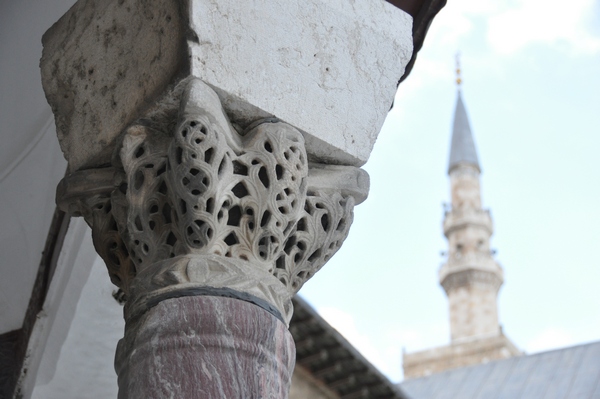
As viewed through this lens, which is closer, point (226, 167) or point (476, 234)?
point (226, 167)

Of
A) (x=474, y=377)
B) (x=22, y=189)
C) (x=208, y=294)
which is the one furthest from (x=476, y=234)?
(x=208, y=294)

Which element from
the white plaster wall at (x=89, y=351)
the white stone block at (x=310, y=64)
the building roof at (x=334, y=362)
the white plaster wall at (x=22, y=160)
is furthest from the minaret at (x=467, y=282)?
the white stone block at (x=310, y=64)

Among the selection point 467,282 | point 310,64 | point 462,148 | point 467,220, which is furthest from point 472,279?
point 310,64

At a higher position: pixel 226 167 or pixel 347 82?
pixel 347 82

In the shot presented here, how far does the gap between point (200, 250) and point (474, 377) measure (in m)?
19.0

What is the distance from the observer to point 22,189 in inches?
176

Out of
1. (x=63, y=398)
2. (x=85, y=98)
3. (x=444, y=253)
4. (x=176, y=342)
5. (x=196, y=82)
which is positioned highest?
(x=196, y=82)

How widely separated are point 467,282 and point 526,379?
41.8 ft

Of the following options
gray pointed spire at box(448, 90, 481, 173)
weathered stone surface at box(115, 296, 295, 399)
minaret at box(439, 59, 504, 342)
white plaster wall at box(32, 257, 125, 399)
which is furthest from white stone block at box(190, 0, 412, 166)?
gray pointed spire at box(448, 90, 481, 173)

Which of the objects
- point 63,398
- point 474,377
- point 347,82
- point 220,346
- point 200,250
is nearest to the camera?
point 220,346

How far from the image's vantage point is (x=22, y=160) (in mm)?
4453

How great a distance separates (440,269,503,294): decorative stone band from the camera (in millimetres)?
32125

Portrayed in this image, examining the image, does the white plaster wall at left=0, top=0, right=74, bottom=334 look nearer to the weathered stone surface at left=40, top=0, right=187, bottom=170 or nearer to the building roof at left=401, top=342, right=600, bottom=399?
the weathered stone surface at left=40, top=0, right=187, bottom=170

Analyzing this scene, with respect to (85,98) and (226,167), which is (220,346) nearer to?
(226,167)
